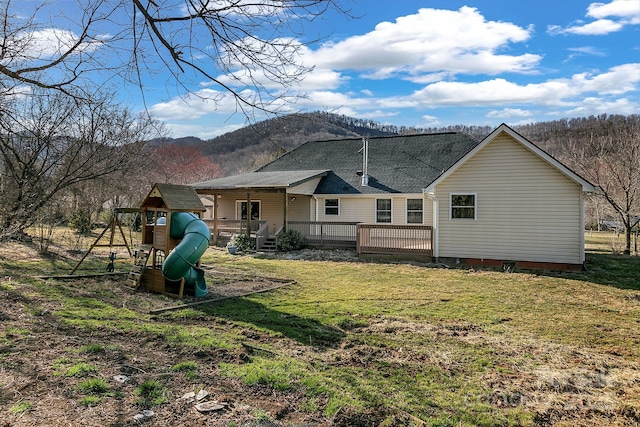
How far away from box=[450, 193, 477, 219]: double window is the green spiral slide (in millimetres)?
10058

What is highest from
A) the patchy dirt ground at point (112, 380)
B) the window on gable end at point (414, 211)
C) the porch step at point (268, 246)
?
the window on gable end at point (414, 211)

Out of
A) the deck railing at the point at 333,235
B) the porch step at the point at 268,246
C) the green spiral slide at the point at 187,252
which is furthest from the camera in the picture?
the porch step at the point at 268,246

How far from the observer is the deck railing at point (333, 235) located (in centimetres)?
2012

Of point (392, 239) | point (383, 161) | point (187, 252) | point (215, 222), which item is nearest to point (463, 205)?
point (392, 239)

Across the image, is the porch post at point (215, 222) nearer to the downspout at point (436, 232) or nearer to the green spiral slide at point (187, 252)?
the downspout at point (436, 232)

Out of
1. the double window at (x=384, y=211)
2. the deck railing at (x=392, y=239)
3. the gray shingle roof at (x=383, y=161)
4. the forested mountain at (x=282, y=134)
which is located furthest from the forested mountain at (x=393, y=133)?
the deck railing at (x=392, y=239)

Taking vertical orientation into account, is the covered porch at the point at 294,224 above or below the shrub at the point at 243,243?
above

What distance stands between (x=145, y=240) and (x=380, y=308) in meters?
6.43

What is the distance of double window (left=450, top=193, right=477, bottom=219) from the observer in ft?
51.0

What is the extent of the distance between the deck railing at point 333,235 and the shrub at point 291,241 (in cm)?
Answer: 46

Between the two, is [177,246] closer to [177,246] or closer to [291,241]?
[177,246]

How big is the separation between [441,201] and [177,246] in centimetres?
1058

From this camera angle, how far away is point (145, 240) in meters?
10.7

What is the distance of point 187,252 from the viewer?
30.3ft
